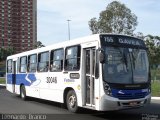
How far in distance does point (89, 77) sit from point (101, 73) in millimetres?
1006

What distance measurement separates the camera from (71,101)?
583 inches

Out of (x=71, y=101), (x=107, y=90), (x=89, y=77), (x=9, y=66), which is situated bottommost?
(x=71, y=101)

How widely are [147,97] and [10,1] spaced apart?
16941cm

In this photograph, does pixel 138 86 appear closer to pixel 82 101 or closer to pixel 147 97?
pixel 147 97

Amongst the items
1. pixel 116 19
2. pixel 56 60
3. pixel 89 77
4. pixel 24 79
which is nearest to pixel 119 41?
pixel 89 77

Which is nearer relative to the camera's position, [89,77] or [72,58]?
[89,77]

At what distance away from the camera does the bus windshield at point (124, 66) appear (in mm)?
12773

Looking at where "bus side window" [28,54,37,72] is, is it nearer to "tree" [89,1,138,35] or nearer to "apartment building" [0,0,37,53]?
"tree" [89,1,138,35]

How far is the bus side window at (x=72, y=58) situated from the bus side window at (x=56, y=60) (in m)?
0.51

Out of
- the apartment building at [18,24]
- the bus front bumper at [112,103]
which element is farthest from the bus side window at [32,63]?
the apartment building at [18,24]

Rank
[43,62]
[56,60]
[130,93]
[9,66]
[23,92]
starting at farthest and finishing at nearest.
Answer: [9,66] < [23,92] < [43,62] < [56,60] < [130,93]

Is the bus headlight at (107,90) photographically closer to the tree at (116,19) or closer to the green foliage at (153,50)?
the tree at (116,19)

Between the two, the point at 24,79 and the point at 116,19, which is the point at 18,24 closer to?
the point at 116,19

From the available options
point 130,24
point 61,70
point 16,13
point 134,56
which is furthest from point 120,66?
point 16,13
